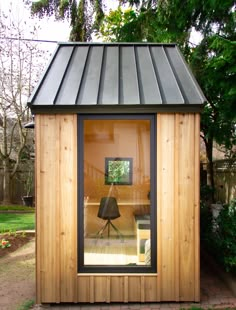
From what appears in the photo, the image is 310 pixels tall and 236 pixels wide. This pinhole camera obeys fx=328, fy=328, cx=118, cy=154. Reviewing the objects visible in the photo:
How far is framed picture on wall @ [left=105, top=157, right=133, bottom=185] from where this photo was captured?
389 centimetres

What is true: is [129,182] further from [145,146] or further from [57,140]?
[57,140]

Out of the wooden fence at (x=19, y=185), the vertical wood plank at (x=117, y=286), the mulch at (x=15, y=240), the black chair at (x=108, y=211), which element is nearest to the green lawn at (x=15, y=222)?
the mulch at (x=15, y=240)

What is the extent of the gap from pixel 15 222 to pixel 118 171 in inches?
223

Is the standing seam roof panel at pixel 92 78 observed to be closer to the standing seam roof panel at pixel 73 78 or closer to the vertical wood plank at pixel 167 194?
the standing seam roof panel at pixel 73 78

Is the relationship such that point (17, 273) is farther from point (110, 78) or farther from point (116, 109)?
point (110, 78)

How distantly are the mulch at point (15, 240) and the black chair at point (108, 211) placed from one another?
2.63m

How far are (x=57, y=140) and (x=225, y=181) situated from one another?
5788mm

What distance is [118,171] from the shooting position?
12.9 feet

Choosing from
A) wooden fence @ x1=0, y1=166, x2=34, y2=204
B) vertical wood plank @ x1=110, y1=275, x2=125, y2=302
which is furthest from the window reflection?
wooden fence @ x1=0, y1=166, x2=34, y2=204

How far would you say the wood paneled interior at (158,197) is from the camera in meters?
3.45

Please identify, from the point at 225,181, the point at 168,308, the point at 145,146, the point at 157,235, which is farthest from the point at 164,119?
the point at 225,181

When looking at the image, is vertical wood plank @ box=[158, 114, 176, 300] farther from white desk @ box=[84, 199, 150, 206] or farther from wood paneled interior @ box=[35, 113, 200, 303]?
white desk @ box=[84, 199, 150, 206]

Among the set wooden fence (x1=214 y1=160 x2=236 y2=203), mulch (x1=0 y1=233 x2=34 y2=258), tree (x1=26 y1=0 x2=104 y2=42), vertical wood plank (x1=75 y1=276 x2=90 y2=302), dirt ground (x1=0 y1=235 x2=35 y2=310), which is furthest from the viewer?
wooden fence (x1=214 y1=160 x2=236 y2=203)

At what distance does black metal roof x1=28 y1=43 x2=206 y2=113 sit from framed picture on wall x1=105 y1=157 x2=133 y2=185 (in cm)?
73
